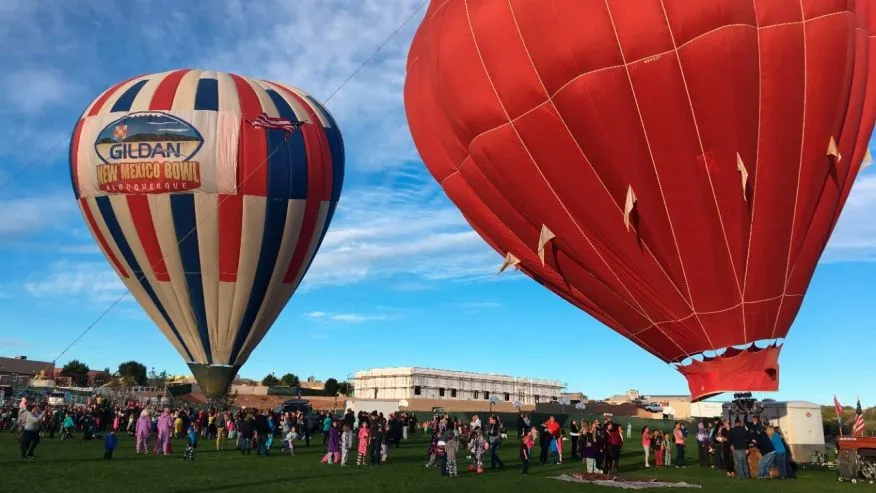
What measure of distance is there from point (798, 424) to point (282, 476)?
15345 millimetres

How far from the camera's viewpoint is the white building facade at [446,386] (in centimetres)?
10581

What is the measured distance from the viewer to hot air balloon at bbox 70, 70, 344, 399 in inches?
1271

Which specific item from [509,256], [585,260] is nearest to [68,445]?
[509,256]


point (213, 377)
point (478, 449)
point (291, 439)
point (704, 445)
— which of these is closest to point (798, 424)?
point (704, 445)

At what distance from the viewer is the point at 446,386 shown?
109312mm

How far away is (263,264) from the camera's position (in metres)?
33.5

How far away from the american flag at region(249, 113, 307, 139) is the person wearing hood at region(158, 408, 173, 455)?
1558 centimetres

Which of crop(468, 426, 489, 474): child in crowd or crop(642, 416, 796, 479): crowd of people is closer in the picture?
crop(642, 416, 796, 479): crowd of people

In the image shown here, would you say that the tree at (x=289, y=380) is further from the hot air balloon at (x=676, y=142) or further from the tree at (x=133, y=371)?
the hot air balloon at (x=676, y=142)

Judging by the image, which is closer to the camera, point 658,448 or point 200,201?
point 658,448

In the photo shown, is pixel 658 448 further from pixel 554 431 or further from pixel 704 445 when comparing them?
pixel 554 431

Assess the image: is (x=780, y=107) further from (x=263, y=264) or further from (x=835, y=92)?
(x=263, y=264)

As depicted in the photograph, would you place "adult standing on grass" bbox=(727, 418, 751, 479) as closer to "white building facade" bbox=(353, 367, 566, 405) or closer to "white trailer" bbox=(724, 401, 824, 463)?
"white trailer" bbox=(724, 401, 824, 463)

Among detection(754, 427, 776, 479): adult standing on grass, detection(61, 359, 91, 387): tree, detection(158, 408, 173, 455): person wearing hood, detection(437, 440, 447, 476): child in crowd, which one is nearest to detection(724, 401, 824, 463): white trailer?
detection(754, 427, 776, 479): adult standing on grass
